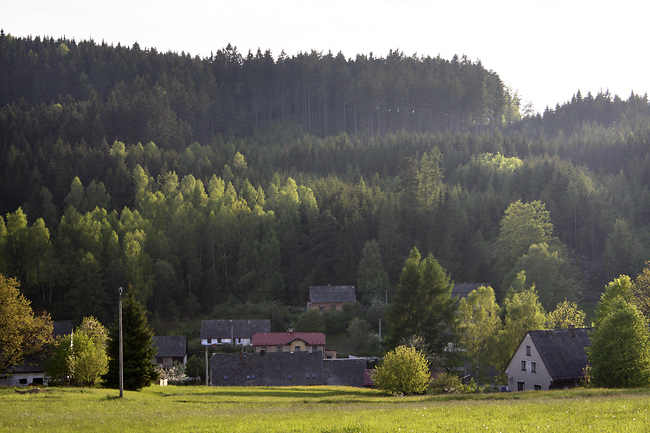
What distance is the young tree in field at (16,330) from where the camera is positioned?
1698 inches

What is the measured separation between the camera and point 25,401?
3122cm

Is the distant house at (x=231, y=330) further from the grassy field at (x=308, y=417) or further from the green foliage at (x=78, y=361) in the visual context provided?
the grassy field at (x=308, y=417)

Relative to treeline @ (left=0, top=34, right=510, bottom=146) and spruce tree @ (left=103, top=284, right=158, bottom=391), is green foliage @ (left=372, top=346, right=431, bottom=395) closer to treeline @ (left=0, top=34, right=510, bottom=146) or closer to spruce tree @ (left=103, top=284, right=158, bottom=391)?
spruce tree @ (left=103, top=284, right=158, bottom=391)

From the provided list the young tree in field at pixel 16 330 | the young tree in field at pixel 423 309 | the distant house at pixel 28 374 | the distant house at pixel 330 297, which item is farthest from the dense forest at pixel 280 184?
the young tree in field at pixel 16 330

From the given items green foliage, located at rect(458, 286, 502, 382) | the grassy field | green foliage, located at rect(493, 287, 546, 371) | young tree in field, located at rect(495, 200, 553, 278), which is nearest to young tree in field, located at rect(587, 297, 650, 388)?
the grassy field

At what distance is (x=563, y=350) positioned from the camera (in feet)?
162

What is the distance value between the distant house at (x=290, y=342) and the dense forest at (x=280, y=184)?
15474 mm

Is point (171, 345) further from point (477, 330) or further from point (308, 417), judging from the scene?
point (308, 417)

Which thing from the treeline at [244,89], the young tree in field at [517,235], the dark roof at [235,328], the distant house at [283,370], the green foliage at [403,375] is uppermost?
the treeline at [244,89]

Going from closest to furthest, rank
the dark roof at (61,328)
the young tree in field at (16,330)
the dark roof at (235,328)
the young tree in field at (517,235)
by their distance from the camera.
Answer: the young tree in field at (16,330) < the dark roof at (61,328) < the dark roof at (235,328) < the young tree in field at (517,235)

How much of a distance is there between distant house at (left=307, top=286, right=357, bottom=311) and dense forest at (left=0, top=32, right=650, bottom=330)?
103 inches

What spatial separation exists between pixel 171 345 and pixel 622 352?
4827cm

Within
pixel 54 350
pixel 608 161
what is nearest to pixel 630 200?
pixel 608 161

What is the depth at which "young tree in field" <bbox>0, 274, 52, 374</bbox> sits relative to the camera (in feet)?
141
